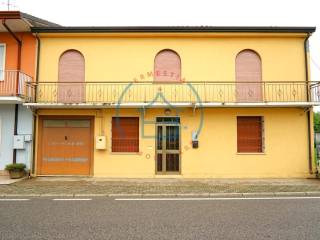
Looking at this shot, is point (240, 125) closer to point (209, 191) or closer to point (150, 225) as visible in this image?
point (209, 191)

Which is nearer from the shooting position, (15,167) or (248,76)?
(15,167)

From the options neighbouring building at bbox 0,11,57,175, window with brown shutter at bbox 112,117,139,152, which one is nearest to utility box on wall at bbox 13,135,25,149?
neighbouring building at bbox 0,11,57,175

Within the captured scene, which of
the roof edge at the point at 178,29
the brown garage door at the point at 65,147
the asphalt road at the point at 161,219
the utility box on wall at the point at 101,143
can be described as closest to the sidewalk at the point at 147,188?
the asphalt road at the point at 161,219

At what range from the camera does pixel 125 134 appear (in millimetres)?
13016

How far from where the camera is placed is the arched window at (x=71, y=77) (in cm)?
A: 1291

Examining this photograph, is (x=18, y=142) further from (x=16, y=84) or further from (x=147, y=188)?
(x=147, y=188)

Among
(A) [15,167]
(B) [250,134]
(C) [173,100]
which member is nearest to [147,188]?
(C) [173,100]

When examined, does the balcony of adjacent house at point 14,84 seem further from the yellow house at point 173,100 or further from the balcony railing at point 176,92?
the yellow house at point 173,100

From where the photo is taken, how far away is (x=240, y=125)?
13008 mm

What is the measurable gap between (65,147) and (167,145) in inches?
186

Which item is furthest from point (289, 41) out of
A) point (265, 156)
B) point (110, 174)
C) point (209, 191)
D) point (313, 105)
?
point (110, 174)

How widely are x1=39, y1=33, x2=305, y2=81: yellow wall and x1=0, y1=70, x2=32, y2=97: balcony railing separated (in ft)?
2.67

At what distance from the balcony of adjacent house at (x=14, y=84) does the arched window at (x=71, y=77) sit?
146cm

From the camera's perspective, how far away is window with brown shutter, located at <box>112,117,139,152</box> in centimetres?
1295
